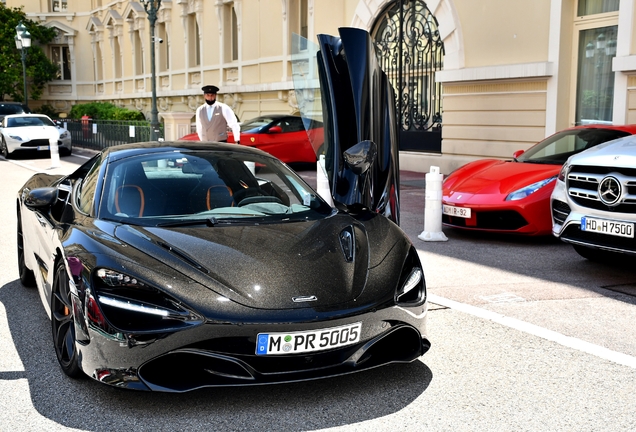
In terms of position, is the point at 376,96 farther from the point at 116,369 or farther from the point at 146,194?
the point at 116,369

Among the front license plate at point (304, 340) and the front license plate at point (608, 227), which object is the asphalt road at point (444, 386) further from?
the front license plate at point (608, 227)

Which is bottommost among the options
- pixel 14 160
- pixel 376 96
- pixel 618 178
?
pixel 14 160

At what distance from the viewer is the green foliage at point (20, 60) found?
146 feet

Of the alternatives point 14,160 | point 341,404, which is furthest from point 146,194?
point 14,160

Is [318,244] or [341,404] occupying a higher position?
[318,244]

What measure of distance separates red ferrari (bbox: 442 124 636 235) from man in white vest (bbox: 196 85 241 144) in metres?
3.62

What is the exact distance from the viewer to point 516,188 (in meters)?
8.59

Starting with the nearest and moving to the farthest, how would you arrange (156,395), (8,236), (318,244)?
(156,395) → (318,244) → (8,236)

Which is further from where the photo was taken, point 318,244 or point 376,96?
point 376,96

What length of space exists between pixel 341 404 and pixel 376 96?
341cm

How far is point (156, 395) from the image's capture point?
389 cm

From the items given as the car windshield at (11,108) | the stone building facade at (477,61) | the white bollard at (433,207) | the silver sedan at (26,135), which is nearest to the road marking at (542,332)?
the white bollard at (433,207)

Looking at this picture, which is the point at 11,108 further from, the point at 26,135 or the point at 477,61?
the point at 477,61

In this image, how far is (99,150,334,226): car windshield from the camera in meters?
4.59
